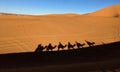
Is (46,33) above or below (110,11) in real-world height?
below

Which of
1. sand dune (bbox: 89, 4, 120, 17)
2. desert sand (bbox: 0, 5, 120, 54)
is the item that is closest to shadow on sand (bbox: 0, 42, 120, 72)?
desert sand (bbox: 0, 5, 120, 54)

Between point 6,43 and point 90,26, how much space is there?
967 centimetres

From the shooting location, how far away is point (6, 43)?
14.5 metres

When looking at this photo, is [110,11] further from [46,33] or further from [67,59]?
[67,59]

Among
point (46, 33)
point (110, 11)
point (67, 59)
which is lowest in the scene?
point (46, 33)

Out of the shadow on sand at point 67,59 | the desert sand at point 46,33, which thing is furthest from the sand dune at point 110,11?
the shadow on sand at point 67,59

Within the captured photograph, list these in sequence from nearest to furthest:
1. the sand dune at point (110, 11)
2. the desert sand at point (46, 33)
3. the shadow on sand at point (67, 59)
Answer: the shadow on sand at point (67, 59) < the desert sand at point (46, 33) < the sand dune at point (110, 11)

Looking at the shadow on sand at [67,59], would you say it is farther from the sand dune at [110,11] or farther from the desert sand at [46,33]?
the sand dune at [110,11]

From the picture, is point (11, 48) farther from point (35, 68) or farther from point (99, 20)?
point (99, 20)

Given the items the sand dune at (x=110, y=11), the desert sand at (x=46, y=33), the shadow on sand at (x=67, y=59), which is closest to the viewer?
the shadow on sand at (x=67, y=59)

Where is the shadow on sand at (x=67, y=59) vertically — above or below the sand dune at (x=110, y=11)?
below

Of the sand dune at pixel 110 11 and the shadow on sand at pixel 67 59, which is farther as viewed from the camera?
the sand dune at pixel 110 11

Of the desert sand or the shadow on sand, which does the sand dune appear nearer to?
the desert sand

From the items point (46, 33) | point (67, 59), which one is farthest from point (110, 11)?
point (67, 59)
